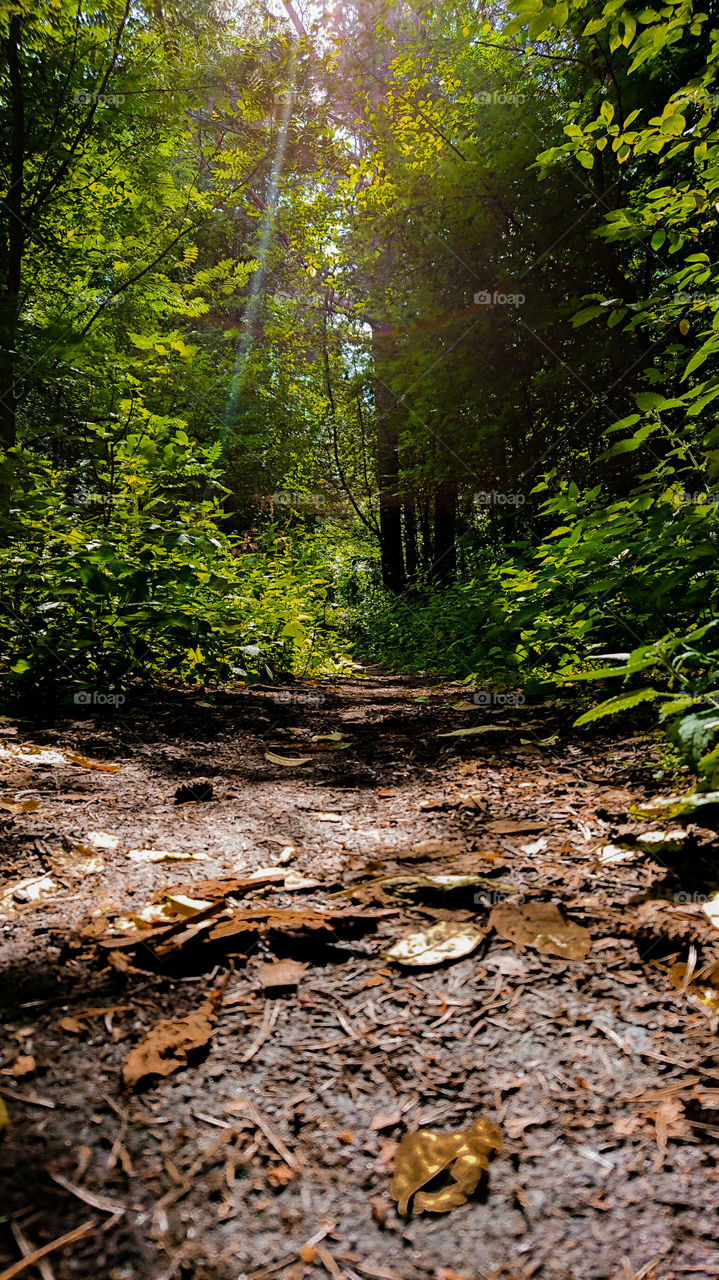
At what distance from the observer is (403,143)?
684cm

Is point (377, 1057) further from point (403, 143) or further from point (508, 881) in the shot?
point (403, 143)

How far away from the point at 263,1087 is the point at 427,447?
8.02 m

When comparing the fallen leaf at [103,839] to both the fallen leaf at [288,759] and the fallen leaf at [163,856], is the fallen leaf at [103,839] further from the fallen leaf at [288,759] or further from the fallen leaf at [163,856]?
the fallen leaf at [288,759]

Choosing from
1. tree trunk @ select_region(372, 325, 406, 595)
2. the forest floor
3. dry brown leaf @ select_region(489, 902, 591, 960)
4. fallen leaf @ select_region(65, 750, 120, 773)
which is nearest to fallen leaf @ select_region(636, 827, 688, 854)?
the forest floor

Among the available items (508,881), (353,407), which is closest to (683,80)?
(508,881)

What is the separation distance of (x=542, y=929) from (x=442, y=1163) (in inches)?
20.8

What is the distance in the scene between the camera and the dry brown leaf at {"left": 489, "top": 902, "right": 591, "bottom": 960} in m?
1.14

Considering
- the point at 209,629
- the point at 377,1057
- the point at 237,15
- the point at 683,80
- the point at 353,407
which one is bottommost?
the point at 377,1057

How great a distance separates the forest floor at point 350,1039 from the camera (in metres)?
0.67

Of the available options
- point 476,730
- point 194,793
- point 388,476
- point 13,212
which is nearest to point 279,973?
point 194,793

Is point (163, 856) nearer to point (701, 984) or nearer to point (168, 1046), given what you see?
point (168, 1046)

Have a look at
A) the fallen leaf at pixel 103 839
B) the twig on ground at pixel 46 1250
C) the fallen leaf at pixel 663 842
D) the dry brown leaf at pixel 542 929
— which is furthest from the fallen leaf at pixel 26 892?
the fallen leaf at pixel 663 842

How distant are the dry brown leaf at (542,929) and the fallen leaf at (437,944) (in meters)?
0.06

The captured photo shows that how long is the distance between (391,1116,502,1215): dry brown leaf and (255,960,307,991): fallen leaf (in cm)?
37
